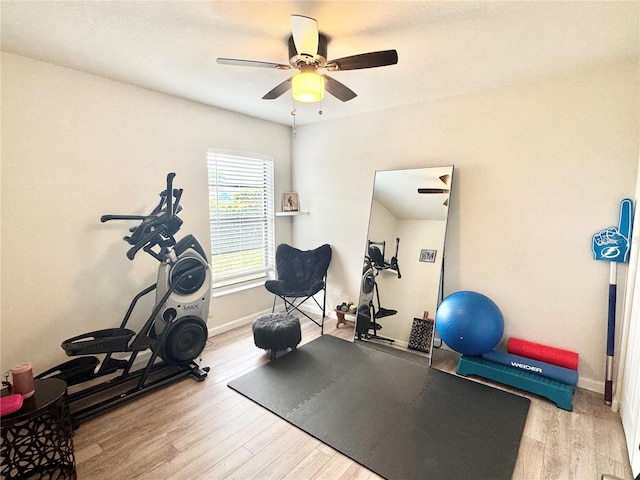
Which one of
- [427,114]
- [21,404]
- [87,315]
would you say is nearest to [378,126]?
[427,114]

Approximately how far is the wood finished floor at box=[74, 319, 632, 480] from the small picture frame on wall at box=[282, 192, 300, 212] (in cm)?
238

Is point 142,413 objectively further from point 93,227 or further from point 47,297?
point 93,227

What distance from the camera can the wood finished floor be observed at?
1.78m

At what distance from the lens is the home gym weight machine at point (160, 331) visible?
235 cm

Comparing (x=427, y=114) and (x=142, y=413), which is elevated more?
(x=427, y=114)

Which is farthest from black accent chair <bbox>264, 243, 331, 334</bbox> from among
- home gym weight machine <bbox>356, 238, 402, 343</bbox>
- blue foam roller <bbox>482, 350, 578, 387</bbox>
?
blue foam roller <bbox>482, 350, 578, 387</bbox>

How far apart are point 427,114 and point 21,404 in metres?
3.68

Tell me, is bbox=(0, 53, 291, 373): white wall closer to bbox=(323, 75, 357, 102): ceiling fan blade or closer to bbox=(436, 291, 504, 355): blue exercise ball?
bbox=(323, 75, 357, 102): ceiling fan blade

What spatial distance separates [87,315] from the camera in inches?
104

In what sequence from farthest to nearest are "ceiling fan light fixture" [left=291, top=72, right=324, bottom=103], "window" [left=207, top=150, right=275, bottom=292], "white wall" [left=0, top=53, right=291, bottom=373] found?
"window" [left=207, top=150, right=275, bottom=292] → "white wall" [left=0, top=53, right=291, bottom=373] → "ceiling fan light fixture" [left=291, top=72, right=324, bottom=103]

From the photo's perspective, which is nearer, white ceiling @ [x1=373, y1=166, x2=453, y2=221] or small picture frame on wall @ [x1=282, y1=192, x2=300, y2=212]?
white ceiling @ [x1=373, y1=166, x2=453, y2=221]

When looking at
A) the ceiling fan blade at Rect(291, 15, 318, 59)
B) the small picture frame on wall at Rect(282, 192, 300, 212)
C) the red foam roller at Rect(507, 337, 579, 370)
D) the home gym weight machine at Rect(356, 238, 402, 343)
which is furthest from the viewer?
the small picture frame on wall at Rect(282, 192, 300, 212)

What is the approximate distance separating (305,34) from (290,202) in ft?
8.95

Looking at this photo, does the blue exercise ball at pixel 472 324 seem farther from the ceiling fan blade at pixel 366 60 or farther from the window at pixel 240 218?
the window at pixel 240 218
